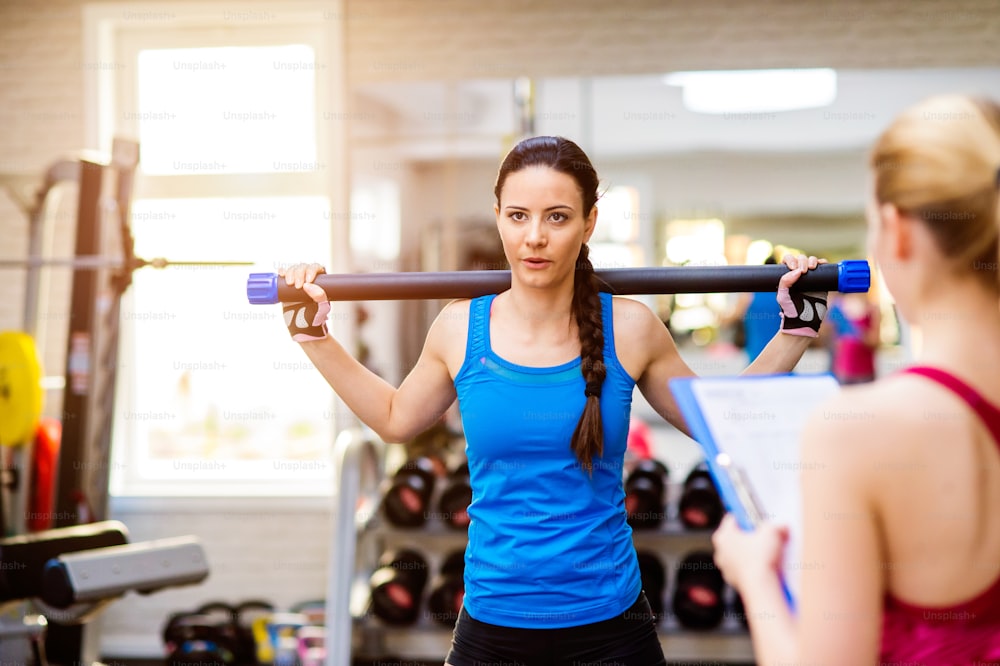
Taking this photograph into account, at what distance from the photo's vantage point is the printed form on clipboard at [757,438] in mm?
994

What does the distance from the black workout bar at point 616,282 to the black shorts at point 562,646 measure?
1.99 ft

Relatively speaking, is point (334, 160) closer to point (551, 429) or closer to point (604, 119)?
point (604, 119)

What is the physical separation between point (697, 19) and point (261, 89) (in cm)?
204

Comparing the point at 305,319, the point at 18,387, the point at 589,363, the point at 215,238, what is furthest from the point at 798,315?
the point at 215,238

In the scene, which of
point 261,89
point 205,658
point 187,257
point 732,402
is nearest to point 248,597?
point 205,658

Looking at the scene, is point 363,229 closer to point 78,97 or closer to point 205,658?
point 78,97

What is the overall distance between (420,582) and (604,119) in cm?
215

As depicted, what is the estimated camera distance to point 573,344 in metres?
1.75

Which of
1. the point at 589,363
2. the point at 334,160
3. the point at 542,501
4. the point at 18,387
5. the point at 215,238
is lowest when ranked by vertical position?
the point at 542,501

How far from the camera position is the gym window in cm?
455

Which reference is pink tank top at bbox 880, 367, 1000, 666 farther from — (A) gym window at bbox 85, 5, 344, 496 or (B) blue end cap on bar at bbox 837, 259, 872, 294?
(A) gym window at bbox 85, 5, 344, 496

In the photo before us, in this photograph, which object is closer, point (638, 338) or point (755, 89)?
point (638, 338)

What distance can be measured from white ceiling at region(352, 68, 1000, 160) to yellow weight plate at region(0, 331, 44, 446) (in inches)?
67.6

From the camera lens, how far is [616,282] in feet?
6.10
